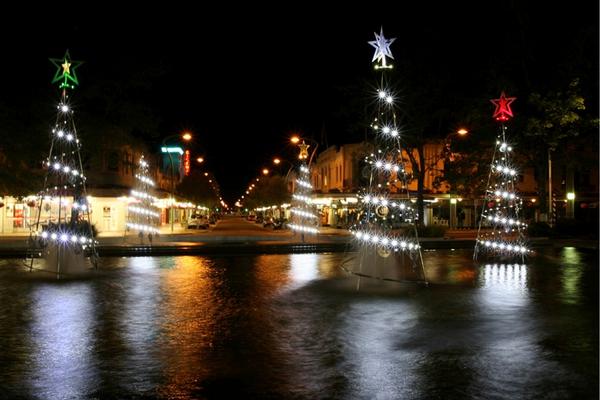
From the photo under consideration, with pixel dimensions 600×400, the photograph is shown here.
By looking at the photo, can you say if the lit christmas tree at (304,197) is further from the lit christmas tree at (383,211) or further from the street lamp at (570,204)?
the street lamp at (570,204)

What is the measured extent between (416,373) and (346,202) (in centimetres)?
4962

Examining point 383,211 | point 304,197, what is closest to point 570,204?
point 304,197

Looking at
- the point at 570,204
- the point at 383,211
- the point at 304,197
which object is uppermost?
the point at 570,204

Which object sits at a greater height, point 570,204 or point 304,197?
point 570,204

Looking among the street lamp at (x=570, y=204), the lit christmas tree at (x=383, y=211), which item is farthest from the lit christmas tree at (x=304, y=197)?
the street lamp at (x=570, y=204)

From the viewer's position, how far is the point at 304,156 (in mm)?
35406

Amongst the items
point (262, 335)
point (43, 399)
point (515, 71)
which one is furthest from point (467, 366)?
point (515, 71)

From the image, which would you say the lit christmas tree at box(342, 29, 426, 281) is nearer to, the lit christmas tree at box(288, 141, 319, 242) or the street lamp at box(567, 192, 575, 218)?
the lit christmas tree at box(288, 141, 319, 242)

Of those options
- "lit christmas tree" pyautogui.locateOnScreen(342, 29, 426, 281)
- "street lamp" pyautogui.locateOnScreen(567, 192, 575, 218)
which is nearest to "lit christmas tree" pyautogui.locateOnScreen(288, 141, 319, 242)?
"lit christmas tree" pyautogui.locateOnScreen(342, 29, 426, 281)

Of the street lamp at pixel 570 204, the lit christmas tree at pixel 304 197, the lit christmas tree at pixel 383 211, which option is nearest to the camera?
the lit christmas tree at pixel 383 211

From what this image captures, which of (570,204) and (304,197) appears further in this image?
(570,204)

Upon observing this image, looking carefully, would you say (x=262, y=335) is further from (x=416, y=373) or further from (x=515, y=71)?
(x=515, y=71)

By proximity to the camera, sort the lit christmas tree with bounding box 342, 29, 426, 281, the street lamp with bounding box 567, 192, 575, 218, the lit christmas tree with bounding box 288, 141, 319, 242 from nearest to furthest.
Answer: the lit christmas tree with bounding box 342, 29, 426, 281 < the lit christmas tree with bounding box 288, 141, 319, 242 < the street lamp with bounding box 567, 192, 575, 218

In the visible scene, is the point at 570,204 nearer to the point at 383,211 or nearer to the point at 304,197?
the point at 304,197
